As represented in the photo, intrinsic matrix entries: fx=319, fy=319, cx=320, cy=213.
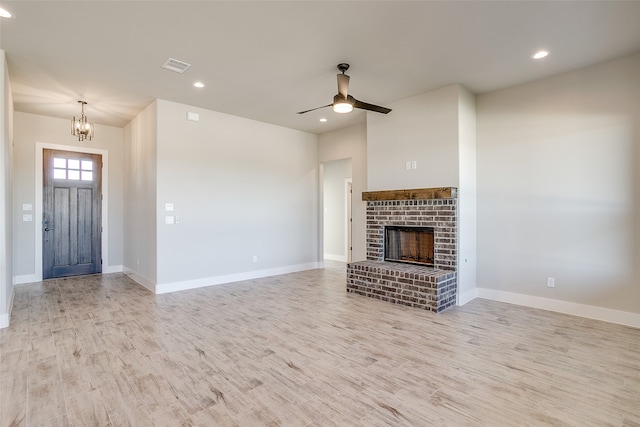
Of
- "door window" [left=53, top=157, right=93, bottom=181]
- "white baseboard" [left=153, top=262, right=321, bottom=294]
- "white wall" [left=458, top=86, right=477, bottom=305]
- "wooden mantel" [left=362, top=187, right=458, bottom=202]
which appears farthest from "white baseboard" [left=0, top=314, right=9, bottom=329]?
"white wall" [left=458, top=86, right=477, bottom=305]

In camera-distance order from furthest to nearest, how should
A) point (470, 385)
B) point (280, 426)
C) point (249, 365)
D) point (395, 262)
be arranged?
point (395, 262), point (249, 365), point (470, 385), point (280, 426)

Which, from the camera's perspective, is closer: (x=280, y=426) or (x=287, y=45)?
(x=280, y=426)

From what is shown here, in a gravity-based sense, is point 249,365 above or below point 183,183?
below

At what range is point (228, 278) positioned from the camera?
5781 millimetres

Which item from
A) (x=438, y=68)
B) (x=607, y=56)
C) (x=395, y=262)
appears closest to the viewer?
(x=607, y=56)

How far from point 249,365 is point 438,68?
3.88 metres

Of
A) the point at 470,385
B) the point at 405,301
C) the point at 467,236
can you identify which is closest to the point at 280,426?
the point at 470,385

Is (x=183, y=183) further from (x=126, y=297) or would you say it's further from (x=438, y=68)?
(x=438, y=68)

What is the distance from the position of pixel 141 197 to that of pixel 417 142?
4.81 meters

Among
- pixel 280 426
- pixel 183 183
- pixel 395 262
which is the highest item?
pixel 183 183

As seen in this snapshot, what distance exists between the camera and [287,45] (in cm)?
336

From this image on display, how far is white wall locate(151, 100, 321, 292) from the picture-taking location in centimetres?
514

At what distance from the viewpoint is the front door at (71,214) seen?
604 cm

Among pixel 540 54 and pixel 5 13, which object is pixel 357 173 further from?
pixel 5 13
